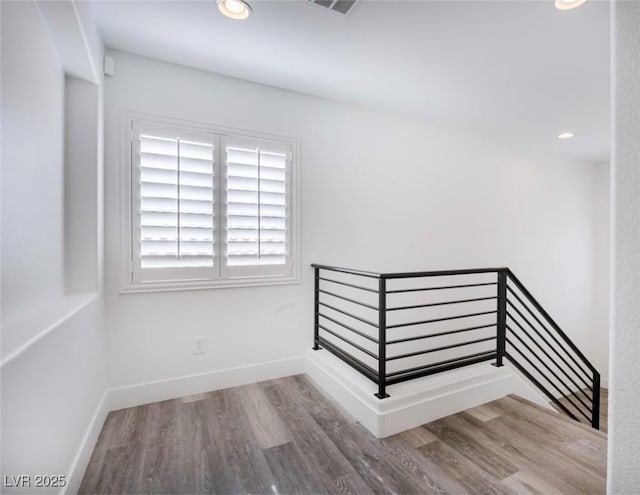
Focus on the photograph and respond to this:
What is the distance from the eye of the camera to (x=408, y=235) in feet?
11.4

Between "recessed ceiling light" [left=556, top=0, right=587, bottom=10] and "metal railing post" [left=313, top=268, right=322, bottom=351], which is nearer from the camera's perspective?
"recessed ceiling light" [left=556, top=0, right=587, bottom=10]

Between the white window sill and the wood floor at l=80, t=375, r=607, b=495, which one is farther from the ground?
the white window sill

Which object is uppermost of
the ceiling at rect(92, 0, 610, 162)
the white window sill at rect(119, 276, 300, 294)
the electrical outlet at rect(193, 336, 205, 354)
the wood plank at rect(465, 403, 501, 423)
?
the ceiling at rect(92, 0, 610, 162)

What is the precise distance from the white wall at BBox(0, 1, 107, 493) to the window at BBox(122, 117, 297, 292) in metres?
0.33

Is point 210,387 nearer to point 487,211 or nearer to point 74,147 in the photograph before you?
point 74,147

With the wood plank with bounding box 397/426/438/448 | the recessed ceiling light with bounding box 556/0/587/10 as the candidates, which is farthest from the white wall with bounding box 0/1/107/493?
the recessed ceiling light with bounding box 556/0/587/10

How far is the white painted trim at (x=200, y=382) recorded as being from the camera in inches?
89.6

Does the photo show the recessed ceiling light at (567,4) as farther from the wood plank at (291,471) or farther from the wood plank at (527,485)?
the wood plank at (291,471)

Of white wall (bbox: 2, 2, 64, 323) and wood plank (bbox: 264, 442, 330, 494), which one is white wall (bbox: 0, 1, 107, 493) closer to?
white wall (bbox: 2, 2, 64, 323)

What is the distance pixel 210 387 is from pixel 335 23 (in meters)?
2.78

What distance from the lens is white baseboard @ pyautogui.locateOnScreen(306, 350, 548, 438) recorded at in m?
1.98

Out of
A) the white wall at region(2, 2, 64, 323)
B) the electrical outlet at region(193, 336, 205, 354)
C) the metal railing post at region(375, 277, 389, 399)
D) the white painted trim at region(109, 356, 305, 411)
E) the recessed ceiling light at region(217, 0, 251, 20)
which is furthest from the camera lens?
the electrical outlet at region(193, 336, 205, 354)

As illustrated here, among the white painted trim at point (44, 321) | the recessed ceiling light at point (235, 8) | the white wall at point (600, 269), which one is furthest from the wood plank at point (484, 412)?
the white wall at point (600, 269)

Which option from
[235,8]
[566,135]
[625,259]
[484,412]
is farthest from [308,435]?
[566,135]
